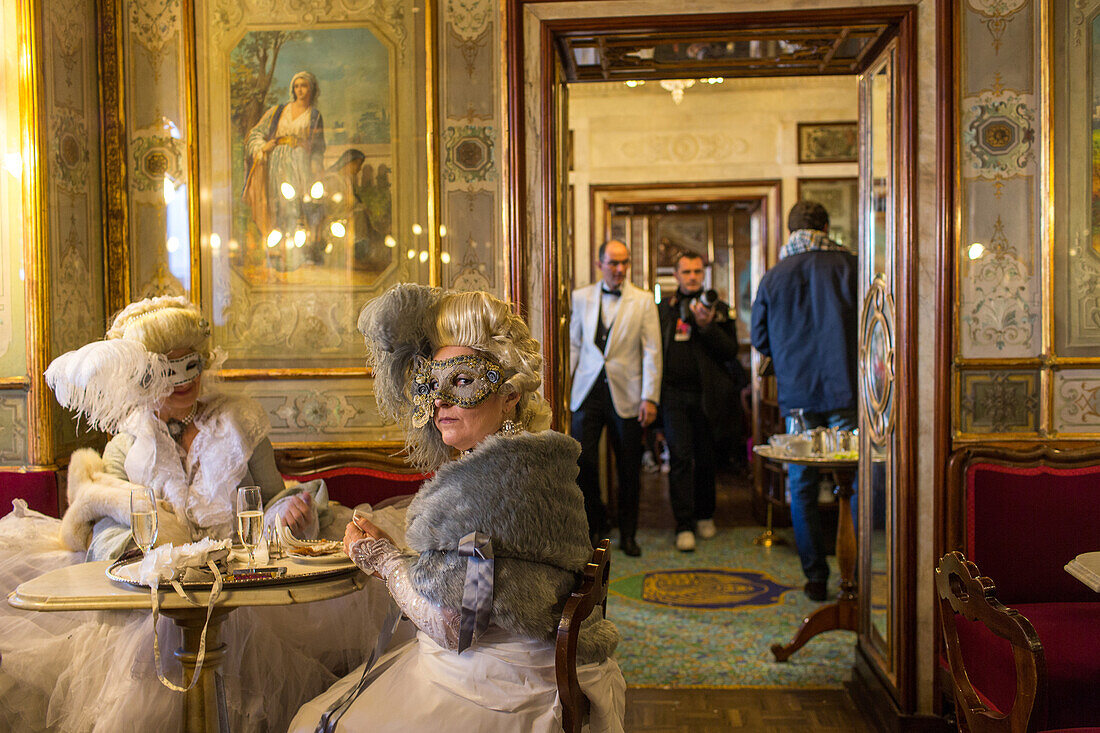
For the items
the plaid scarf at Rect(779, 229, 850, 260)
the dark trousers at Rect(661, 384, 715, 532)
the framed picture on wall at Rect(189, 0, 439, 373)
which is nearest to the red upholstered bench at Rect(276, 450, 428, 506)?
the framed picture on wall at Rect(189, 0, 439, 373)

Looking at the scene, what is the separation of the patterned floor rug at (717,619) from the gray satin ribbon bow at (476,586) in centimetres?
208

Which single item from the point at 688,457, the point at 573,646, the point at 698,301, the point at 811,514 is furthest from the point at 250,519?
the point at 698,301

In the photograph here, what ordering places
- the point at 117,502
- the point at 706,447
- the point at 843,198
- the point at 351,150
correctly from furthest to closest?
the point at 843,198 → the point at 706,447 → the point at 351,150 → the point at 117,502

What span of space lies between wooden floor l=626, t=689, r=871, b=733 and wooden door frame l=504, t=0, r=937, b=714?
0.76ft

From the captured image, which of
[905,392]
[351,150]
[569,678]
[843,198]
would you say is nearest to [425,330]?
[569,678]

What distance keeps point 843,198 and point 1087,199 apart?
3893 millimetres

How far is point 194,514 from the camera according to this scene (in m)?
2.58

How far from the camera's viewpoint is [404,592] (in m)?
1.85

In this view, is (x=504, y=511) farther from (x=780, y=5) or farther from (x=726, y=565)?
(x=726, y=565)

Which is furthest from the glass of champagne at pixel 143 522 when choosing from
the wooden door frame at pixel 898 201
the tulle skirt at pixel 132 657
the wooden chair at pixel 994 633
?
the wooden chair at pixel 994 633

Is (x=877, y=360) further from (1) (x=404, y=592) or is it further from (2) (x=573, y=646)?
(1) (x=404, y=592)

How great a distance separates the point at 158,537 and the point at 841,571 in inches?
112

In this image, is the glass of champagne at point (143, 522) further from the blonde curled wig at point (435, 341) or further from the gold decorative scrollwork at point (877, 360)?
the gold decorative scrollwork at point (877, 360)

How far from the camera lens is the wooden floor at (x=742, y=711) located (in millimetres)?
→ 3215
